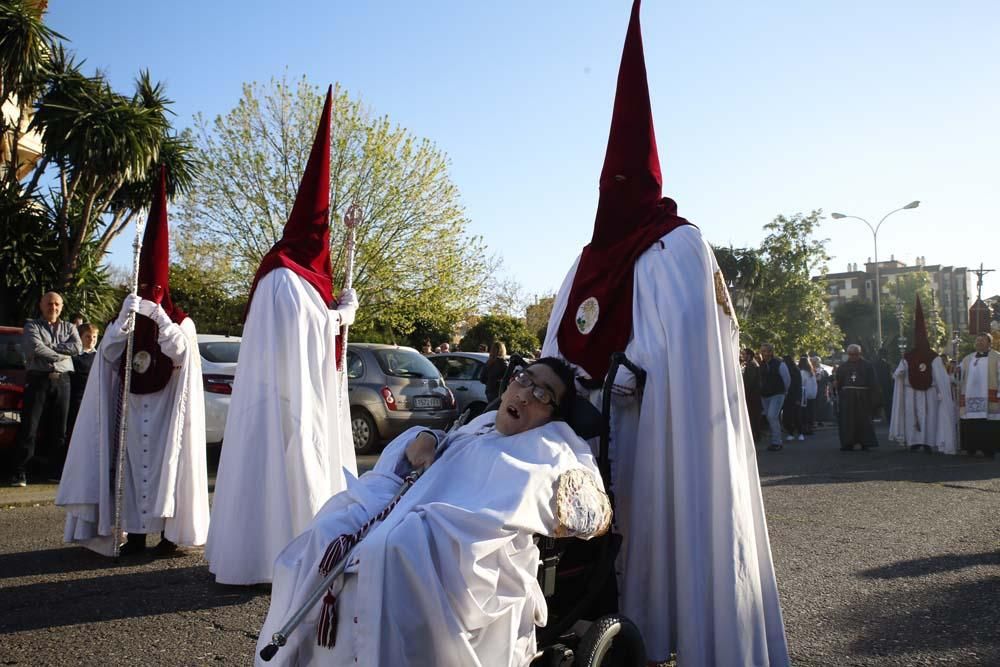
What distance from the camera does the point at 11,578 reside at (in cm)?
573

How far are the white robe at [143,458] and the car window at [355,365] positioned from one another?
23.2 ft

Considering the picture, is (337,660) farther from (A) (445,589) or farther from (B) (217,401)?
(B) (217,401)

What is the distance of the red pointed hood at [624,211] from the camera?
407 cm

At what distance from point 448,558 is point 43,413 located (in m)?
9.22

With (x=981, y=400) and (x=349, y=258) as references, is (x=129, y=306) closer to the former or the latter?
(x=349, y=258)

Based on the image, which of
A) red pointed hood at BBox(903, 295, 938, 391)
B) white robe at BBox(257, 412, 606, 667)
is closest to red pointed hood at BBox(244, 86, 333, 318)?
white robe at BBox(257, 412, 606, 667)

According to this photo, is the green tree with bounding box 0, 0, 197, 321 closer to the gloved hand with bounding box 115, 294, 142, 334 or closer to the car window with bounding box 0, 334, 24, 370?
the car window with bounding box 0, 334, 24, 370

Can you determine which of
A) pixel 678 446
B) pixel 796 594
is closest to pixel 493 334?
pixel 796 594

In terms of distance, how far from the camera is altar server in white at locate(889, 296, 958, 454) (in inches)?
656

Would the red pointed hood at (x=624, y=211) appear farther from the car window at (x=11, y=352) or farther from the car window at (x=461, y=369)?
the car window at (x=461, y=369)

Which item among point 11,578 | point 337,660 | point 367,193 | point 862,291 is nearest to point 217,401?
point 11,578

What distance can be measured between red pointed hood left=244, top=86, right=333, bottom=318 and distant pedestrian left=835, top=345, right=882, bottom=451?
1287 cm

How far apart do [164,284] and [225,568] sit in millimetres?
2548

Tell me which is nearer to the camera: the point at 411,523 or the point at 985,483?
the point at 411,523
